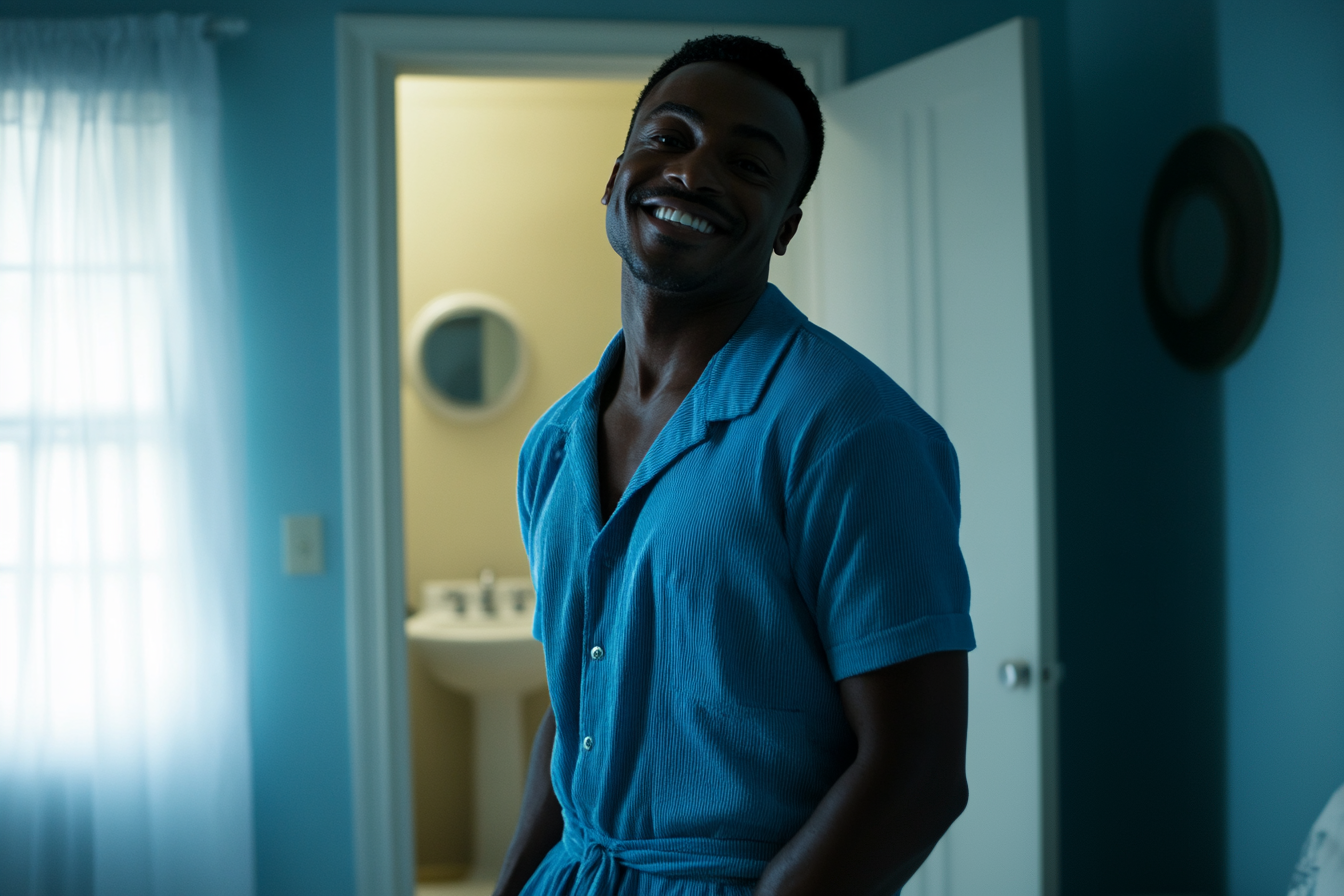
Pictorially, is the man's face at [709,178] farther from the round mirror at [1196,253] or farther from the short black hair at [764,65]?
the round mirror at [1196,253]

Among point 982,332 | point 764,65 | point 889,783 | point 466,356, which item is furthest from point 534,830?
point 466,356

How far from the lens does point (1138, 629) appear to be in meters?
2.13

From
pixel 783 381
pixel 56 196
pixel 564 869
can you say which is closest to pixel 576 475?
pixel 783 381

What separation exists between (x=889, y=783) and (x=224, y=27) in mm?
2001

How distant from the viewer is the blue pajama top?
69 centimetres

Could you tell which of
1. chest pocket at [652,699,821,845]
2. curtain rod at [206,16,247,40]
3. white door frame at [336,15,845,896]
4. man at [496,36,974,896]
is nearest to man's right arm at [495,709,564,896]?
man at [496,36,974,896]

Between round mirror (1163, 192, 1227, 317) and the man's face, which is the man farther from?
round mirror (1163, 192, 1227, 317)

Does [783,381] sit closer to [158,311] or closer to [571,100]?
[158,311]

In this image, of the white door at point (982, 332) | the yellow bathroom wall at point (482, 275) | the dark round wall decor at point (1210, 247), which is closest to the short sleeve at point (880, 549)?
the white door at point (982, 332)

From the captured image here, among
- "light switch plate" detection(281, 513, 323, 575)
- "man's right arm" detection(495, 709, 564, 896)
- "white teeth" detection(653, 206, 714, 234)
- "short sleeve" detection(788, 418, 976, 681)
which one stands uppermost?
"white teeth" detection(653, 206, 714, 234)

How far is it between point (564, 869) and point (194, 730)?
1.45 metres

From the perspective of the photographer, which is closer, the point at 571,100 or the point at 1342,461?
the point at 1342,461

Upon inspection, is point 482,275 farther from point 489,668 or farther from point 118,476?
point 118,476

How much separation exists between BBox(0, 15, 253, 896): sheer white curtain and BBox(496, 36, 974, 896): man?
1367 mm
